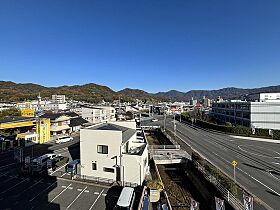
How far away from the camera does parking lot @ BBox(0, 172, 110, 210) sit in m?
13.6

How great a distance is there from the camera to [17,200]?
1408 centimetres

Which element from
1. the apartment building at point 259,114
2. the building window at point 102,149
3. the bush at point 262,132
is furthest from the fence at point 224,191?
the apartment building at point 259,114

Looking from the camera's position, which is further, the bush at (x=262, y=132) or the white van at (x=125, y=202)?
the bush at (x=262, y=132)

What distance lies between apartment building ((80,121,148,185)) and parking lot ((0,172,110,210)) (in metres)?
1.71

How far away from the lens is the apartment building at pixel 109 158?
17.2 meters

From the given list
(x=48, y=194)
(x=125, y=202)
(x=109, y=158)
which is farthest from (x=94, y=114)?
(x=125, y=202)

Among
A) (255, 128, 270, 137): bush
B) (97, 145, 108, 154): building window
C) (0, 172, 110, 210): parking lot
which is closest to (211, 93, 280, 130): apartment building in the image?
(255, 128, 270, 137): bush

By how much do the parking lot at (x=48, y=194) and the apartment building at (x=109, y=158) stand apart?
1713mm

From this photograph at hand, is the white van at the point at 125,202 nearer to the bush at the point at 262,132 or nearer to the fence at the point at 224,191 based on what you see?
the fence at the point at 224,191

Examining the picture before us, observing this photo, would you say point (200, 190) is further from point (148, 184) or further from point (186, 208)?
point (148, 184)

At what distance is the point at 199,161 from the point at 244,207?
9.44 metres

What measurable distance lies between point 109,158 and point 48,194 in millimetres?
5863

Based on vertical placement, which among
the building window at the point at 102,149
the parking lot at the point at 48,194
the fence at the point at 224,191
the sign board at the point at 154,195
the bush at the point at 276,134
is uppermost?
the building window at the point at 102,149

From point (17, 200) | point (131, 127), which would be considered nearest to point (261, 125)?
point (131, 127)
